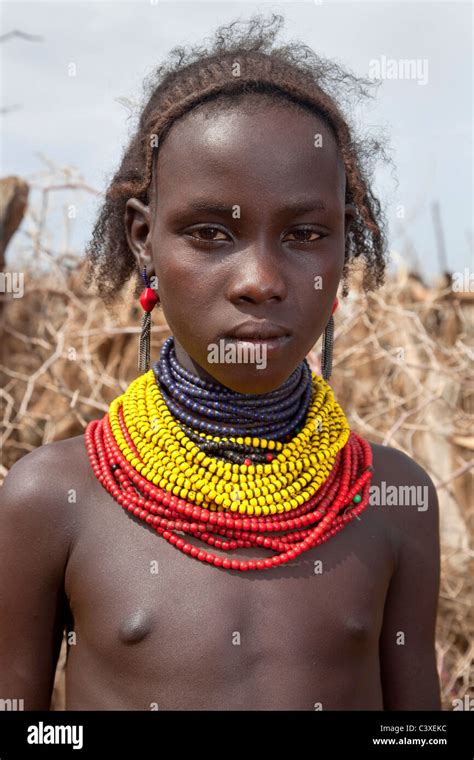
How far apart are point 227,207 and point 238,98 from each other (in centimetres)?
23

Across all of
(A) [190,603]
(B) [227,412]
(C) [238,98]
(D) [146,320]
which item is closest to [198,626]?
(A) [190,603]

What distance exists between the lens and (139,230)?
176 cm

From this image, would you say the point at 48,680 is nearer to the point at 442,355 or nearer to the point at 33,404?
the point at 33,404

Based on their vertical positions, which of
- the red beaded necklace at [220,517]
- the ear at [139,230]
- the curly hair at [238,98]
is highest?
the curly hair at [238,98]

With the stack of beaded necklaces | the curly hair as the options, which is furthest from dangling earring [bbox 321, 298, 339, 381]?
the curly hair

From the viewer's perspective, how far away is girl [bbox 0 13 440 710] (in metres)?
1.54

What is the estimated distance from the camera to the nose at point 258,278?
1481 millimetres
